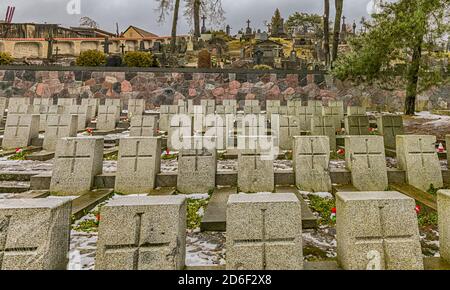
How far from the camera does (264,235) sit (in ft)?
6.69

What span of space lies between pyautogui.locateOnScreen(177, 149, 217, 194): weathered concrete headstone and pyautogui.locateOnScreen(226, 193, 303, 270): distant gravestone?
2189mm

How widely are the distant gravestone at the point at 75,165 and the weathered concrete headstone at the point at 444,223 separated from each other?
409 cm

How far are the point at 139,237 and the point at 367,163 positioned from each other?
11.7 feet

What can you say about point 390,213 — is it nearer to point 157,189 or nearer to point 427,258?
point 427,258

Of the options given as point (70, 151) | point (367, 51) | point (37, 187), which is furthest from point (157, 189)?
point (367, 51)

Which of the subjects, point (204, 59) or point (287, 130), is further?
point (204, 59)

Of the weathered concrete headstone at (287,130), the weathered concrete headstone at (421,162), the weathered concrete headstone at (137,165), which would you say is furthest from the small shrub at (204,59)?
the weathered concrete headstone at (421,162)

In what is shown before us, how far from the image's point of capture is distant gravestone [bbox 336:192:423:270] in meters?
2.05

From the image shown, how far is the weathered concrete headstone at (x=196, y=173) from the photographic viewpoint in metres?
4.22

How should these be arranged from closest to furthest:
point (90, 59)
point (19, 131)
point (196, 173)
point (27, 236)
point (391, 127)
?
point (27, 236) → point (196, 173) → point (19, 131) → point (391, 127) → point (90, 59)

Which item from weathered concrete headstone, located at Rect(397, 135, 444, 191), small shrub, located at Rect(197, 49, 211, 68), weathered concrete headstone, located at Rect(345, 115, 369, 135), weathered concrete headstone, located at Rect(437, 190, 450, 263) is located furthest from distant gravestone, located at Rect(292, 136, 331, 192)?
small shrub, located at Rect(197, 49, 211, 68)

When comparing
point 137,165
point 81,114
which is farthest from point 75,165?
point 81,114

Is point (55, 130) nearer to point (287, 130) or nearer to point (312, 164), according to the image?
point (287, 130)

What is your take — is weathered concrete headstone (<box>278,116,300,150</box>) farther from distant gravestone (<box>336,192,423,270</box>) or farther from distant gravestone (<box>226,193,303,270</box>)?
distant gravestone (<box>226,193,303,270</box>)
